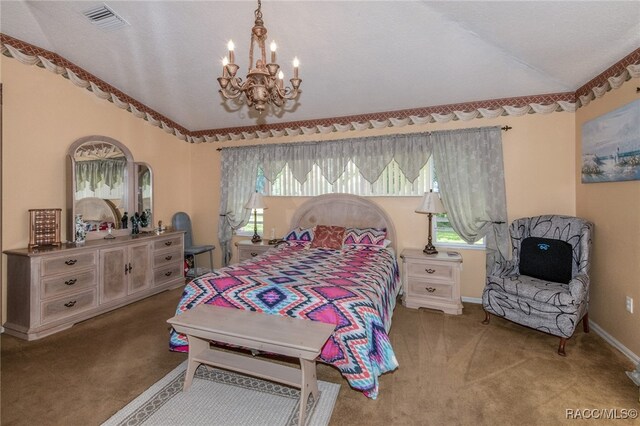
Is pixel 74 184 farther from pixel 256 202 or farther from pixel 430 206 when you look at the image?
pixel 430 206

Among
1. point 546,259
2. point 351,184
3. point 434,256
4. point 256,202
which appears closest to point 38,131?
point 256,202

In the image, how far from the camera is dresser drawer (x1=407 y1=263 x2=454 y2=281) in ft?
12.0

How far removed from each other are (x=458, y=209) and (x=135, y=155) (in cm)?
470

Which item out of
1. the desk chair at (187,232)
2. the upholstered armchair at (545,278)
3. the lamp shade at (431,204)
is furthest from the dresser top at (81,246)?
the upholstered armchair at (545,278)

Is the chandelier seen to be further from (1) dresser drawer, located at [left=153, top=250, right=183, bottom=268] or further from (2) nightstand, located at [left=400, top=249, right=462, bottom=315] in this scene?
(1) dresser drawer, located at [left=153, top=250, right=183, bottom=268]

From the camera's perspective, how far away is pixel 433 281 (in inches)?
146

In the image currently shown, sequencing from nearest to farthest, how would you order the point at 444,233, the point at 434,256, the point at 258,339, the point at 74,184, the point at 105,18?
1. the point at 258,339
2. the point at 105,18
3. the point at 74,184
4. the point at 434,256
5. the point at 444,233

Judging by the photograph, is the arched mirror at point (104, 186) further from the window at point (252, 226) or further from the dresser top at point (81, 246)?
the window at point (252, 226)

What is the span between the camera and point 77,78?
12.2 feet

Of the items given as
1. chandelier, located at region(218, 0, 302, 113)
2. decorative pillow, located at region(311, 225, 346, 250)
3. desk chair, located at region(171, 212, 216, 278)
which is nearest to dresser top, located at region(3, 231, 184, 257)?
desk chair, located at region(171, 212, 216, 278)

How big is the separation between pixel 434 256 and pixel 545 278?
1120 millimetres

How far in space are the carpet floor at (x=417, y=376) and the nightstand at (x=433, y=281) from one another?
13.6 inches

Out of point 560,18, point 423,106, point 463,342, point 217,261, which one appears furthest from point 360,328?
point 217,261

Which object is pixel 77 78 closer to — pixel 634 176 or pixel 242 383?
pixel 242 383
